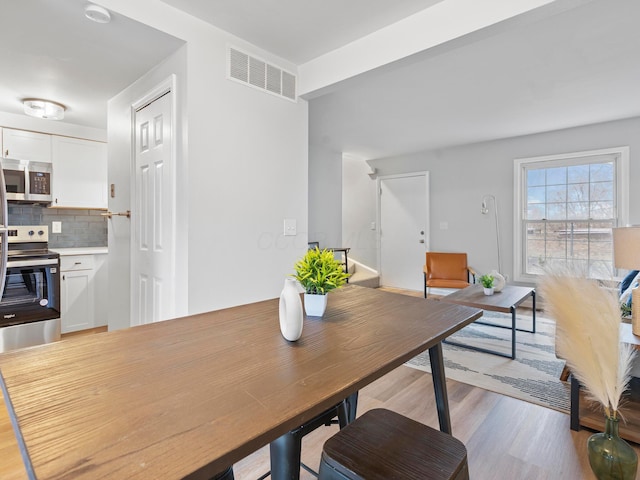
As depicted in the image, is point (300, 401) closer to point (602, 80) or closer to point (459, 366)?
point (459, 366)

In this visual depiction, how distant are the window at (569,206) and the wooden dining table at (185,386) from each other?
3688 millimetres

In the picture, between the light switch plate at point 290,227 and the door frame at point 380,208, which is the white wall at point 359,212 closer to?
the door frame at point 380,208

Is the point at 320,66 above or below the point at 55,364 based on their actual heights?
above

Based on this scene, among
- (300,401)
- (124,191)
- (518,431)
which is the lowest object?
(518,431)

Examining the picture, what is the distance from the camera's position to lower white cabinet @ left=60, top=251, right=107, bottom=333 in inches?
133

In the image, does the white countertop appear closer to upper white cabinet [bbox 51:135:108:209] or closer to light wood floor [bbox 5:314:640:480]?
upper white cabinet [bbox 51:135:108:209]

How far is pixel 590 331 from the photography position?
3.12 feet

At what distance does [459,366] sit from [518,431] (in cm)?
86

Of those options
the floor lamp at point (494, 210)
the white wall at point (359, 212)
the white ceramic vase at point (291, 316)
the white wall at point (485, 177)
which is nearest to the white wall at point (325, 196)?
the white wall at point (359, 212)

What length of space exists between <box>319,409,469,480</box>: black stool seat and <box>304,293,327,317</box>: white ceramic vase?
1.26ft

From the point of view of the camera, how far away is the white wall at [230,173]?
2057 millimetres

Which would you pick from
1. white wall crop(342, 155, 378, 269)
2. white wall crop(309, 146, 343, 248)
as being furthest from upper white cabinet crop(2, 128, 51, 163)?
white wall crop(342, 155, 378, 269)

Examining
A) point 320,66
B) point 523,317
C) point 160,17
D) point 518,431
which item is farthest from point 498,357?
point 160,17

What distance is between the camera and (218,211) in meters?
2.19
